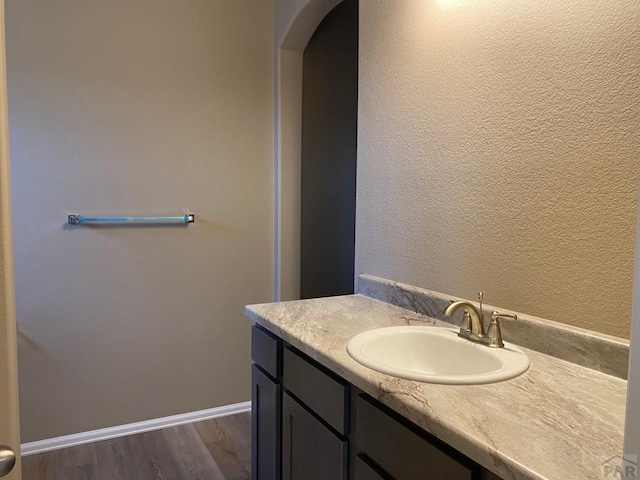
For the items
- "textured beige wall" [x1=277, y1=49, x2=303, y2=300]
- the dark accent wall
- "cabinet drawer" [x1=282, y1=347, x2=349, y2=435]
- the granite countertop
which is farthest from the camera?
the dark accent wall

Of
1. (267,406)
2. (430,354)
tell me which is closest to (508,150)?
(430,354)

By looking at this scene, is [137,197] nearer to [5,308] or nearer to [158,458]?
Result: [158,458]

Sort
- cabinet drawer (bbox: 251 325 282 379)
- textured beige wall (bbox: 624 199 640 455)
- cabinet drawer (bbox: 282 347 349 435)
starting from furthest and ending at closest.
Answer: cabinet drawer (bbox: 251 325 282 379), cabinet drawer (bbox: 282 347 349 435), textured beige wall (bbox: 624 199 640 455)

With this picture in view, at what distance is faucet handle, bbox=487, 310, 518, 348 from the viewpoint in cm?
129

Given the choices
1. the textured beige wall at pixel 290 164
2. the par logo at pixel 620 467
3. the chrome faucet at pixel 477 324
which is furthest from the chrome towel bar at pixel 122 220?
the par logo at pixel 620 467

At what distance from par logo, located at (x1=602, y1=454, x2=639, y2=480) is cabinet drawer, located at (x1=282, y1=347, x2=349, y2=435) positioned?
23.9 inches

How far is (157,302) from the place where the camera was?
8.45ft

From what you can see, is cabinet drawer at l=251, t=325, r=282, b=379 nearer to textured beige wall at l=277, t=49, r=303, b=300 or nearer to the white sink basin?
the white sink basin

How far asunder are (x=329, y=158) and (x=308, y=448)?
1.89 metres

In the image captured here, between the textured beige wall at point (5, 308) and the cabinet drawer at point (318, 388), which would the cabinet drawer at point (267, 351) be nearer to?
the cabinet drawer at point (318, 388)

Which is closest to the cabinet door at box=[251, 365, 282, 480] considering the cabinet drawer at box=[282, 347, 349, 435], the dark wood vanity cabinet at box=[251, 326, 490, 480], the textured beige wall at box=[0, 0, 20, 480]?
the dark wood vanity cabinet at box=[251, 326, 490, 480]

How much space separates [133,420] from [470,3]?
2444 mm

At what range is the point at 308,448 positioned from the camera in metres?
1.40

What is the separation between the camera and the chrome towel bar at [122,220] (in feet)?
7.67
